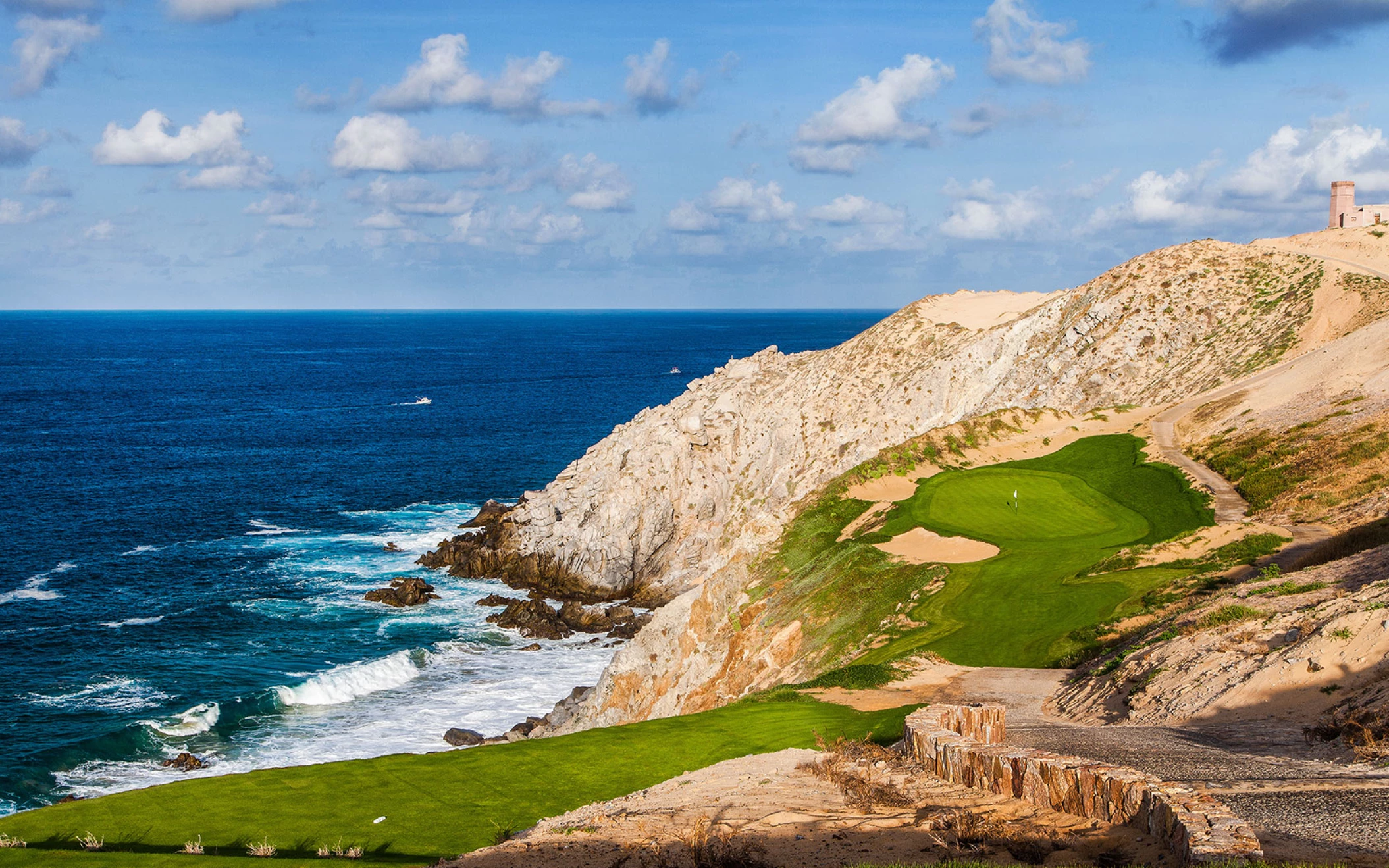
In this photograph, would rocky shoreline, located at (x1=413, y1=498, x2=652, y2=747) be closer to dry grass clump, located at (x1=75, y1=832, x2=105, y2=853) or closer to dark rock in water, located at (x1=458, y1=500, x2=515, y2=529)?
dark rock in water, located at (x1=458, y1=500, x2=515, y2=529)

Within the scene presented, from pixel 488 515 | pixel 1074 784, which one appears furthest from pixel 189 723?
pixel 1074 784

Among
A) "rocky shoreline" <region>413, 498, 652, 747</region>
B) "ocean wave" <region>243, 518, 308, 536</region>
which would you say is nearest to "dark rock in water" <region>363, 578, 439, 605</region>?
"rocky shoreline" <region>413, 498, 652, 747</region>

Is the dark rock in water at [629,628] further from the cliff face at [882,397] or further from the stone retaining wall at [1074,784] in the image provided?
the stone retaining wall at [1074,784]

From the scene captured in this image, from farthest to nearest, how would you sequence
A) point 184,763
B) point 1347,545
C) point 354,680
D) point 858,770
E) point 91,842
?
point 354,680 → point 184,763 → point 1347,545 → point 858,770 → point 91,842

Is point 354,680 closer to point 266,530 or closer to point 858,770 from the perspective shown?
point 266,530

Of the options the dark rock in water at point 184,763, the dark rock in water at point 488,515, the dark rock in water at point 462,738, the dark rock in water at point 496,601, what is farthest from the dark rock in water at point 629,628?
the dark rock in water at point 184,763

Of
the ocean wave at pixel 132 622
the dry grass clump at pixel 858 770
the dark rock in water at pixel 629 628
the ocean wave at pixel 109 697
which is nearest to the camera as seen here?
the dry grass clump at pixel 858 770
